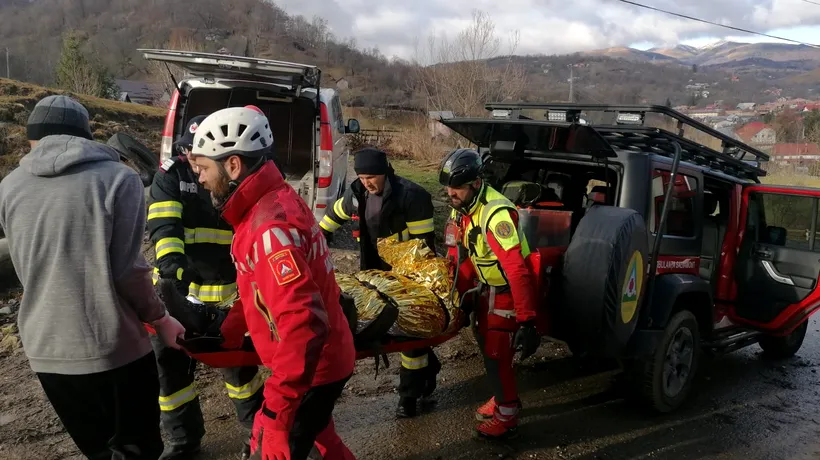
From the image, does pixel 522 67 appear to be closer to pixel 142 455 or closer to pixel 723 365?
pixel 723 365

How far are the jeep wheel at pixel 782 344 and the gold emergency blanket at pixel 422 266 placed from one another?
11.4 feet

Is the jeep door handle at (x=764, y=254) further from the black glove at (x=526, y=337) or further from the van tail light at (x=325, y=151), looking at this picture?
the van tail light at (x=325, y=151)

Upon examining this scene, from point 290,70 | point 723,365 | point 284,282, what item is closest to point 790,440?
point 723,365

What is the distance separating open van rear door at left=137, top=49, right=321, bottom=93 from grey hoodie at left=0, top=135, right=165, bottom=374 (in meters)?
3.26

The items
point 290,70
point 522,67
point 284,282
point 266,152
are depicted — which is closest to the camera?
point 284,282

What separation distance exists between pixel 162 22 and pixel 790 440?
154m

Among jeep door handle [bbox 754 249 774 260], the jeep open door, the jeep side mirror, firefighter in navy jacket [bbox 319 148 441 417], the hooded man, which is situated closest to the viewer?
the hooded man

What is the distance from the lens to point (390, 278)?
12.2 ft

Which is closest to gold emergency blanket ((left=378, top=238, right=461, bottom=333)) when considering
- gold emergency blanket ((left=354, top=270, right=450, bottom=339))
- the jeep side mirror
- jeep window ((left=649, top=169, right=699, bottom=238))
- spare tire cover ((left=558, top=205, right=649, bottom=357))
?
gold emergency blanket ((left=354, top=270, right=450, bottom=339))

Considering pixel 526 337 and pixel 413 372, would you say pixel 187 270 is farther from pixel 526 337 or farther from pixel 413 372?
pixel 526 337

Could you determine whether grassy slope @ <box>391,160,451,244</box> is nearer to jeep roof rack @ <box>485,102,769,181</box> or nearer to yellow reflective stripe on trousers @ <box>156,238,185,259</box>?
jeep roof rack @ <box>485,102,769,181</box>

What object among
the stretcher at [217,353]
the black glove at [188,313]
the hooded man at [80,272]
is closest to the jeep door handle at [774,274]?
the stretcher at [217,353]

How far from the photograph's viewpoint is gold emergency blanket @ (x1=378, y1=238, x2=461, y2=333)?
3664mm

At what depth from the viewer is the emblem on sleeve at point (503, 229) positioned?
3340mm
